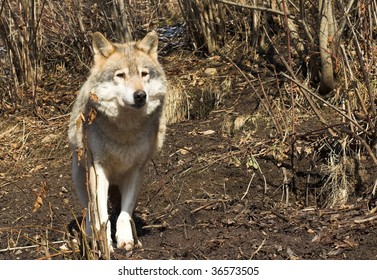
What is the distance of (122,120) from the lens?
6645 mm

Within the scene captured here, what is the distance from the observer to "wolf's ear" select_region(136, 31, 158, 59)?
6.99m

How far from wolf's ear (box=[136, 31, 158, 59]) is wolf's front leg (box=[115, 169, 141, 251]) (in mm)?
1193

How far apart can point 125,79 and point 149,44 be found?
643mm

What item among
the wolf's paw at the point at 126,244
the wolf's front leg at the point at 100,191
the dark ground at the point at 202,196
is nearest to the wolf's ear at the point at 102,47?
the wolf's front leg at the point at 100,191

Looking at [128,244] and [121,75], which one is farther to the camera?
[121,75]

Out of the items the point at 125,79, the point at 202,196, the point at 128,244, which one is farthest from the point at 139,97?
the point at 202,196

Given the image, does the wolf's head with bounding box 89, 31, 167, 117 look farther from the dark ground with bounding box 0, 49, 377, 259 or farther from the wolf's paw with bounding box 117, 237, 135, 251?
the wolf's paw with bounding box 117, 237, 135, 251

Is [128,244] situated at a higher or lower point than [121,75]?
lower

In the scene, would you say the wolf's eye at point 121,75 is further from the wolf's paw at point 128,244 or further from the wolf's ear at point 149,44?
the wolf's paw at point 128,244

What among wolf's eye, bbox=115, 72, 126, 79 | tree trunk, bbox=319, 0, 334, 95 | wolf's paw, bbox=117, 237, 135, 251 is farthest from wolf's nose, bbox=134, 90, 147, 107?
tree trunk, bbox=319, 0, 334, 95

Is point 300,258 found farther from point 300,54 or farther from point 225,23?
point 225,23

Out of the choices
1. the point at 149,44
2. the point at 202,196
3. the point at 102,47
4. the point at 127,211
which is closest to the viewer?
the point at 127,211

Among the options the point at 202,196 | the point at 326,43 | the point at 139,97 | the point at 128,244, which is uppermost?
the point at 139,97

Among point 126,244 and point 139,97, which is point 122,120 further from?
point 126,244
